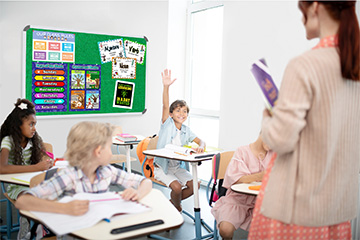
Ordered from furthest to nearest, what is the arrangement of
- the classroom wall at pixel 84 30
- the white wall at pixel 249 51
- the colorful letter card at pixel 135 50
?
1. the colorful letter card at pixel 135 50
2. the classroom wall at pixel 84 30
3. the white wall at pixel 249 51

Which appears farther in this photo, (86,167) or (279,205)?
(86,167)

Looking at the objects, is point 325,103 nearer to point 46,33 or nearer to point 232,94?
point 232,94

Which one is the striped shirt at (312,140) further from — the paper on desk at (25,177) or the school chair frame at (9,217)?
the school chair frame at (9,217)

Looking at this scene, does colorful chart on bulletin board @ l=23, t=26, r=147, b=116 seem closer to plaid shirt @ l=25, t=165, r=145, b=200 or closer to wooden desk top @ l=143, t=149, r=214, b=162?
wooden desk top @ l=143, t=149, r=214, b=162

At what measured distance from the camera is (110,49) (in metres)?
5.00

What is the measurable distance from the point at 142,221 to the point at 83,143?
481mm

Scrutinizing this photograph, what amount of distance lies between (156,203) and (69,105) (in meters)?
3.35

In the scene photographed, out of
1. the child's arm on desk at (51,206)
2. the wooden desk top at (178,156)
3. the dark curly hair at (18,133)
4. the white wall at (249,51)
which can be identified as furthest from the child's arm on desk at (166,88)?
the child's arm on desk at (51,206)

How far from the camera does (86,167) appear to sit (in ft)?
5.71

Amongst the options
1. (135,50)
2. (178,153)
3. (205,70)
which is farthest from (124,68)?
(178,153)

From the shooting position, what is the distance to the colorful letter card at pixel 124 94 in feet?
16.9

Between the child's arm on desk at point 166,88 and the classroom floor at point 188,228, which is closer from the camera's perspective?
the classroom floor at point 188,228

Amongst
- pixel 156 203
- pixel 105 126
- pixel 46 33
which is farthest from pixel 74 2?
pixel 156 203

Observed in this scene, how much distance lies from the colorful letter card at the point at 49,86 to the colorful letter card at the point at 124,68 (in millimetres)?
724
